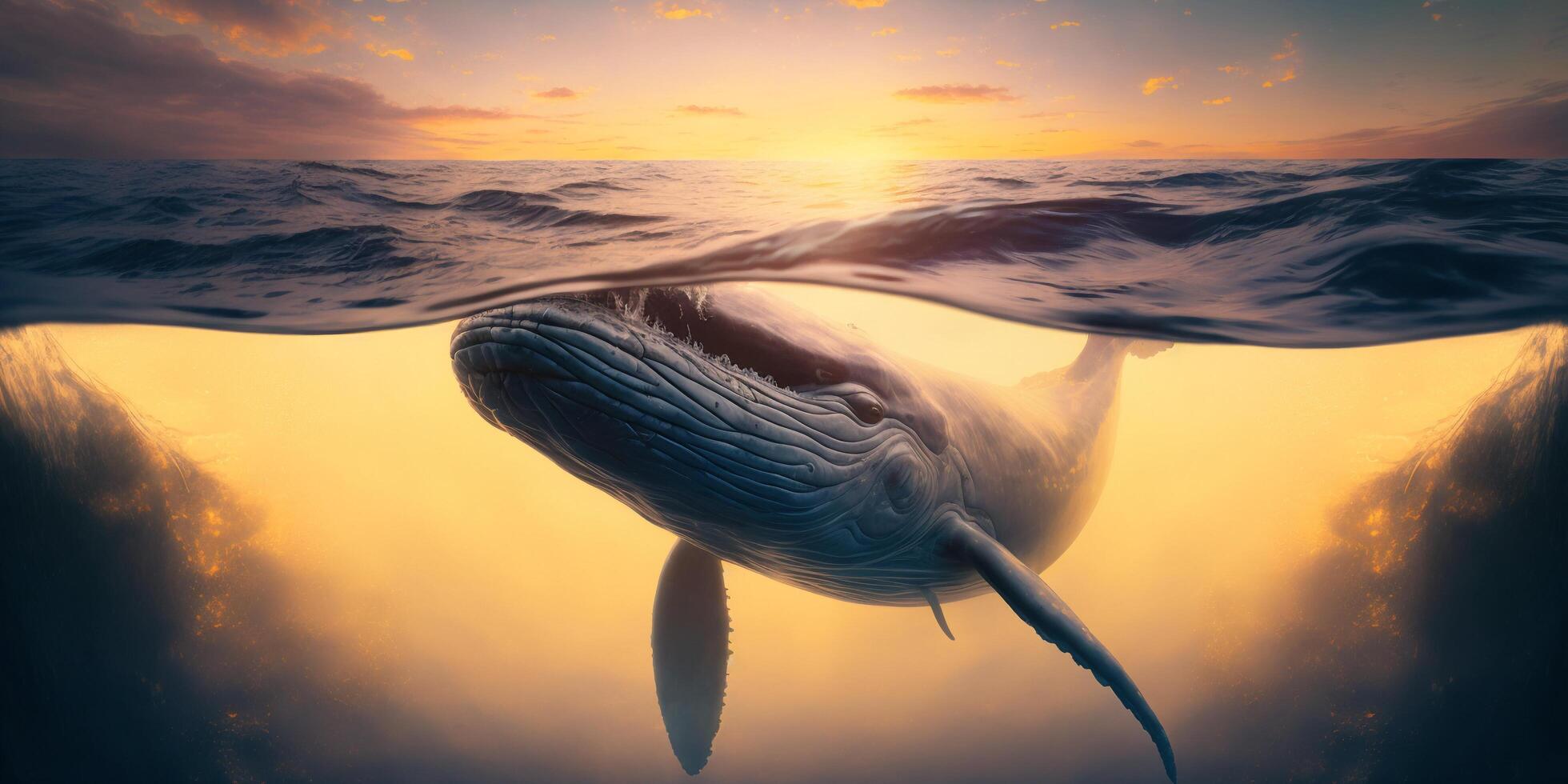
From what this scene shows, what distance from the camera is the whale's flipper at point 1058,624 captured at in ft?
11.1

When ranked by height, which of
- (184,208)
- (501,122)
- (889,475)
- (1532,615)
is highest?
(501,122)

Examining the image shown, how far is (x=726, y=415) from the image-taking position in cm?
302

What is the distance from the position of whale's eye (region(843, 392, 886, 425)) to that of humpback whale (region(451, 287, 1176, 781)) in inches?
0.4

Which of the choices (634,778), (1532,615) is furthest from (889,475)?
(1532,615)

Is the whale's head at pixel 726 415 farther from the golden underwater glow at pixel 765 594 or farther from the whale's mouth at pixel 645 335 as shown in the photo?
the golden underwater glow at pixel 765 594

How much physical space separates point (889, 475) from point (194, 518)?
13.7 metres

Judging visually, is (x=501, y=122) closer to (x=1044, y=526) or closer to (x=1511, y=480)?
(x=1044, y=526)

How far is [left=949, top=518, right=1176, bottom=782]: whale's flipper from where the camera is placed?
3381 mm

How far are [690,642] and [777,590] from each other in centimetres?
845

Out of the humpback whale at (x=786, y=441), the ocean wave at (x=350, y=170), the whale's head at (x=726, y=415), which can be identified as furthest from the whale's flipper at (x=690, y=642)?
the ocean wave at (x=350, y=170)

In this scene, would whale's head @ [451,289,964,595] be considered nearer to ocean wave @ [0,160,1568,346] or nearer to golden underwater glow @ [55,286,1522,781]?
ocean wave @ [0,160,1568,346]

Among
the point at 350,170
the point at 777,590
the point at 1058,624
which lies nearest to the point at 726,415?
the point at 1058,624

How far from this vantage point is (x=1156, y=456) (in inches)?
928

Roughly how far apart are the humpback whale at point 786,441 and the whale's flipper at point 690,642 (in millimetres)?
387
